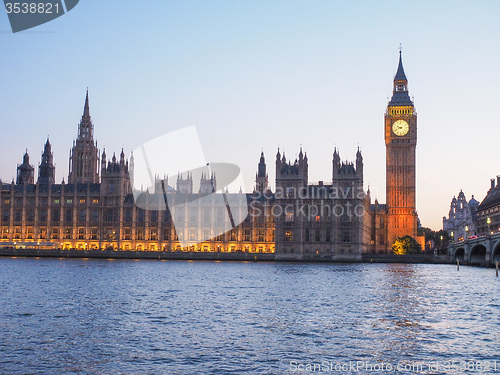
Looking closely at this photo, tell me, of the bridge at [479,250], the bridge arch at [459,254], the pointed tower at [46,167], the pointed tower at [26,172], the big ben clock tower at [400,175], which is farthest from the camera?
the pointed tower at [46,167]

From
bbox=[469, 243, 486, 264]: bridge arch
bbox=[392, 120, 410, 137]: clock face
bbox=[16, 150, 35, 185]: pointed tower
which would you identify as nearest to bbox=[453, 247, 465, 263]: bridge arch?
bbox=[469, 243, 486, 264]: bridge arch

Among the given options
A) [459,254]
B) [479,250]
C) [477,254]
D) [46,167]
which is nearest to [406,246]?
[459,254]

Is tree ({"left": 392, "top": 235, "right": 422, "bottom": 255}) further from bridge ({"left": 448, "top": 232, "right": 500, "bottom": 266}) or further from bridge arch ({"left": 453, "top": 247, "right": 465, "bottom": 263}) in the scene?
bridge arch ({"left": 453, "top": 247, "right": 465, "bottom": 263})

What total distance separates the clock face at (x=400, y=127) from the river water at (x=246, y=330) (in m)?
124

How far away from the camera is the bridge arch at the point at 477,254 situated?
13110 cm

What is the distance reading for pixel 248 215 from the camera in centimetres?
16662

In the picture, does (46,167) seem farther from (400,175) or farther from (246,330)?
(246,330)

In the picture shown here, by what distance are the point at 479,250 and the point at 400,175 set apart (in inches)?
1926

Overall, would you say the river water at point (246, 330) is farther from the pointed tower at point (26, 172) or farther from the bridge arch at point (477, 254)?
the pointed tower at point (26, 172)

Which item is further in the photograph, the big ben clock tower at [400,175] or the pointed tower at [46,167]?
the pointed tower at [46,167]

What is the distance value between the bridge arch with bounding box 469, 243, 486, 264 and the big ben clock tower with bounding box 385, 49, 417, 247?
135 ft

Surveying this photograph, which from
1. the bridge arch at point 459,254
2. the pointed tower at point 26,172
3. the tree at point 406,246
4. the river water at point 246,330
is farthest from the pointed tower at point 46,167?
the river water at point 246,330

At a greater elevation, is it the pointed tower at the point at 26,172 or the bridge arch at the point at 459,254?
the pointed tower at the point at 26,172

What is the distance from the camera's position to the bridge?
111000mm
